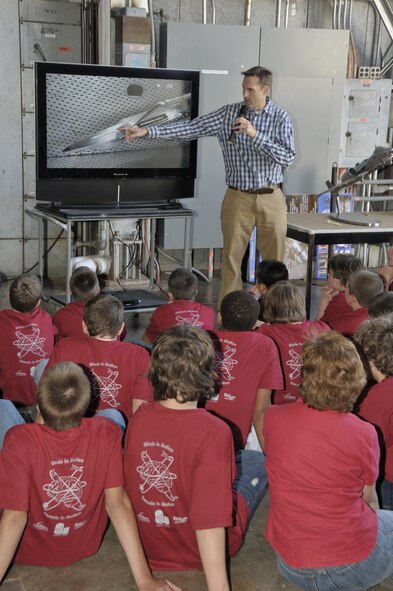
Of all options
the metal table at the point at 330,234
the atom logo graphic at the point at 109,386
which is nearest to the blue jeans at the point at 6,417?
the atom logo graphic at the point at 109,386

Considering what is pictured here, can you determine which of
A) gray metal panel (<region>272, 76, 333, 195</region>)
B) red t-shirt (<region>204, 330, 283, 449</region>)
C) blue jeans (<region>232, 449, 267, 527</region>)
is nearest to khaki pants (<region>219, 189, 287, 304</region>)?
gray metal panel (<region>272, 76, 333, 195</region>)

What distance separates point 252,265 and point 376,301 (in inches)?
142

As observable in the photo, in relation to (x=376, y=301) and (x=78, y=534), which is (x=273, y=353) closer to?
(x=376, y=301)

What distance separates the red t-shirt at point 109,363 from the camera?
2941mm

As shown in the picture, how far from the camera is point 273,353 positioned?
2977 mm

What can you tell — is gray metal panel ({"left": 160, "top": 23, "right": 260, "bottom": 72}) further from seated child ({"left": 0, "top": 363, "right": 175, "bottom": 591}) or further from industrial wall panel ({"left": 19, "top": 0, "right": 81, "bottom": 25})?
seated child ({"left": 0, "top": 363, "right": 175, "bottom": 591})

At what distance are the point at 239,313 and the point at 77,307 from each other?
3.94ft

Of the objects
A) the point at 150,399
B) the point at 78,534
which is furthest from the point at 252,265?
the point at 78,534

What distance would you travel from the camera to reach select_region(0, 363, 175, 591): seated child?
2.15m

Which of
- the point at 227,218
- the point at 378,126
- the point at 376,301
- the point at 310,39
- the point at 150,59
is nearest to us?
the point at 376,301

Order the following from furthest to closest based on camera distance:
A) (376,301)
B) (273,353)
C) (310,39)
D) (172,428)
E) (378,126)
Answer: (378,126) < (310,39) < (376,301) < (273,353) < (172,428)

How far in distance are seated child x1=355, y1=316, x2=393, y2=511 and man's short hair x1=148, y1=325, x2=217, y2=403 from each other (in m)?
0.64

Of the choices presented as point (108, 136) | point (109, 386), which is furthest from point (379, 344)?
point (108, 136)

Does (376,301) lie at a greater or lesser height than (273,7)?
lesser
